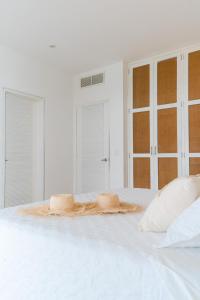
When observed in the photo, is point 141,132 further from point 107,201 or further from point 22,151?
point 107,201

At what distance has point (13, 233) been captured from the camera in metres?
1.35

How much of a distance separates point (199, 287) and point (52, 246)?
1.96 feet

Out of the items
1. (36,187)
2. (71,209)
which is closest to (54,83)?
(36,187)

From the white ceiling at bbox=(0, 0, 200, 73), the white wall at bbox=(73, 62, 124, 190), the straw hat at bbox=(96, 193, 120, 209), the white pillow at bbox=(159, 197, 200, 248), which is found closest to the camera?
the white pillow at bbox=(159, 197, 200, 248)

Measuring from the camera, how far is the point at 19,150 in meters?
4.49

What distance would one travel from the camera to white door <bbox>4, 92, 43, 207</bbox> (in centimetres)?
429

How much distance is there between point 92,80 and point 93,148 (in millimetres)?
1221

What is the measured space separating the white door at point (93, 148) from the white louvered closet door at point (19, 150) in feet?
3.18

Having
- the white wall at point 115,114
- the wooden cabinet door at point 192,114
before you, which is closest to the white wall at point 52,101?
the white wall at point 115,114

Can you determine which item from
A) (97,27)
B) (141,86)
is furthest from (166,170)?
(97,27)

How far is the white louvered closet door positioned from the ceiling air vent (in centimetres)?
107

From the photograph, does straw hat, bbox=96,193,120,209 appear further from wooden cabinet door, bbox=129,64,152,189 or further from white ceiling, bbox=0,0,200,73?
wooden cabinet door, bbox=129,64,152,189

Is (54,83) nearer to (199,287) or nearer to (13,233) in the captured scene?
(13,233)

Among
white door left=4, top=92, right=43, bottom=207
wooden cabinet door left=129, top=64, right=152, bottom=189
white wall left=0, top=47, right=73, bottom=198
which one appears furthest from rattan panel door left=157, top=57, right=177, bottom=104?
white door left=4, top=92, right=43, bottom=207
